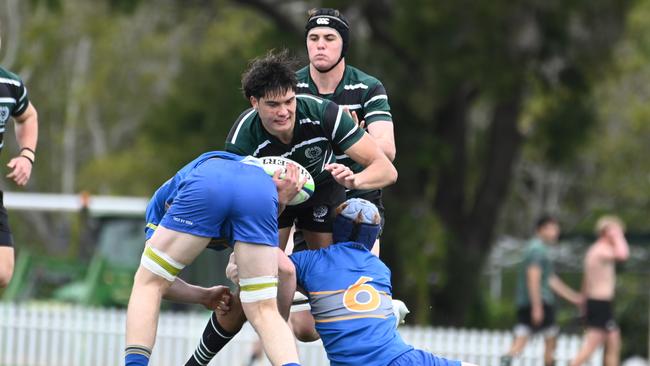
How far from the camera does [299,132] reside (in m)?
7.11

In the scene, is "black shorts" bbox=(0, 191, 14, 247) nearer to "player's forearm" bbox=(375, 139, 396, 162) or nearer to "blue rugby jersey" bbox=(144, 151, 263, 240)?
"blue rugby jersey" bbox=(144, 151, 263, 240)

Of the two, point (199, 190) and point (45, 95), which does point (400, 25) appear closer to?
point (199, 190)

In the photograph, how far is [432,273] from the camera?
2022 cm

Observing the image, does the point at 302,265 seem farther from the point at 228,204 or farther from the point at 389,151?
the point at 389,151

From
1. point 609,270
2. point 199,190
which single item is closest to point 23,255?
point 609,270

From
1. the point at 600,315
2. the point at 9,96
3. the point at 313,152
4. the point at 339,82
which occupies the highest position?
the point at 339,82

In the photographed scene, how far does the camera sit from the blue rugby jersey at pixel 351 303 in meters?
6.55

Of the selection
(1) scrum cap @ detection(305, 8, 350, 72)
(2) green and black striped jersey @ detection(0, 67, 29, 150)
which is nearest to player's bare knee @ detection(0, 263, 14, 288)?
(2) green and black striped jersey @ detection(0, 67, 29, 150)

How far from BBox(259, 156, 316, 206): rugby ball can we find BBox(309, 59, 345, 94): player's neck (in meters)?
0.97

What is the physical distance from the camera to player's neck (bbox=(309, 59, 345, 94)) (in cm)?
783

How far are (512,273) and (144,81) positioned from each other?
11954 millimetres

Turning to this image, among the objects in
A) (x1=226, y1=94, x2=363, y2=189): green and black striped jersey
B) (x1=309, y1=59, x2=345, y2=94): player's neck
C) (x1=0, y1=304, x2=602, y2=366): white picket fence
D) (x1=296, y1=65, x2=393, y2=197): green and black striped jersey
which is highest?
(x1=309, y1=59, x2=345, y2=94): player's neck

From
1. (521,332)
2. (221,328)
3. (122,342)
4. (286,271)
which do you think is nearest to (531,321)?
(521,332)

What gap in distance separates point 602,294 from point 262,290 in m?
8.40
